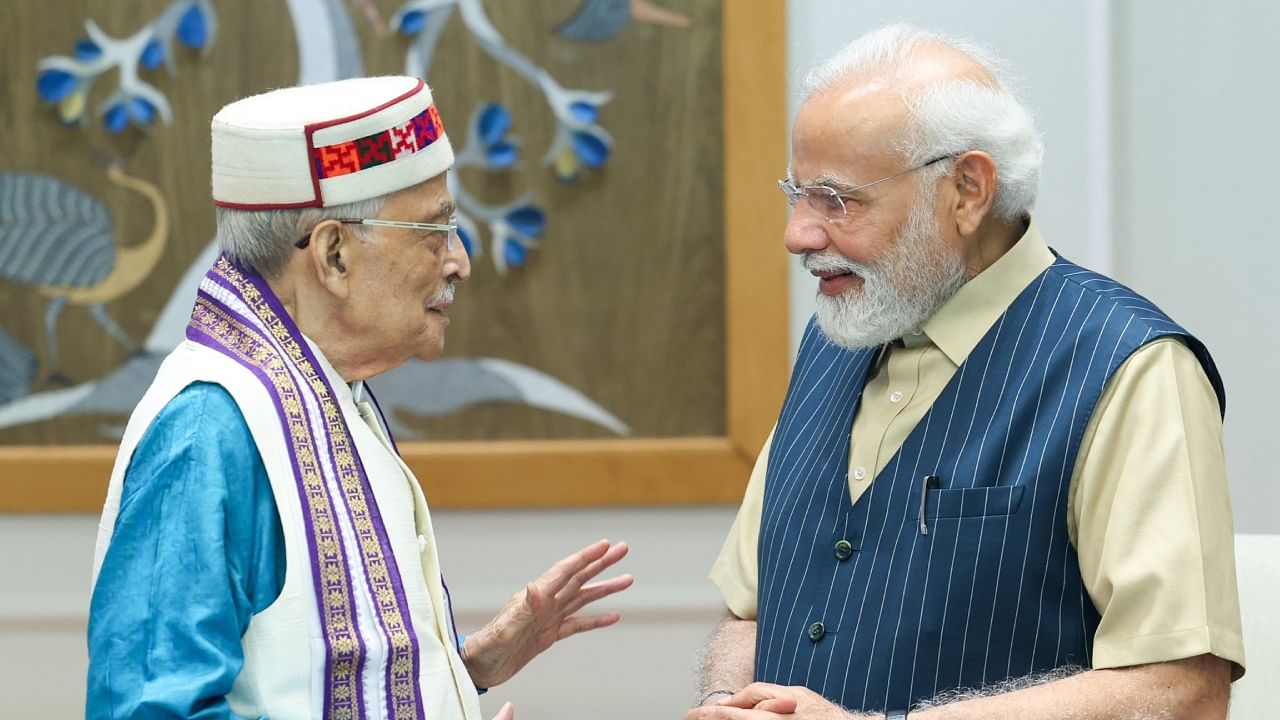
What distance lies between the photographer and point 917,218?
1845 millimetres

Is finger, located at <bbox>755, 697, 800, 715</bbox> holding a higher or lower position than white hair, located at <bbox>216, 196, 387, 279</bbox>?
lower

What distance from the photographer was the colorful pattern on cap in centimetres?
164

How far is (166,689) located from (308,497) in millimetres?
265

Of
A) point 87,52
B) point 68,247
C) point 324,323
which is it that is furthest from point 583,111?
point 324,323

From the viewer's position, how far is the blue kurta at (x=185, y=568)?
1393 mm

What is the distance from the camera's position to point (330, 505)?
1.57 m

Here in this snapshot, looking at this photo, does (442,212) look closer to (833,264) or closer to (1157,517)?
(833,264)

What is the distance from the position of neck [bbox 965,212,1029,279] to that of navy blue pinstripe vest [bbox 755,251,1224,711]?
0.25ft

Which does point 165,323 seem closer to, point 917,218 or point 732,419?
point 732,419

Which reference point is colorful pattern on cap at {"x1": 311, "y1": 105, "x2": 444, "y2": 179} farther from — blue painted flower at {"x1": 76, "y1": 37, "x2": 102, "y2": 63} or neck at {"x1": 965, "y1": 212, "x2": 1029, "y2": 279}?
blue painted flower at {"x1": 76, "y1": 37, "x2": 102, "y2": 63}

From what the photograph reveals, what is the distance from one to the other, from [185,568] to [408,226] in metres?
0.52

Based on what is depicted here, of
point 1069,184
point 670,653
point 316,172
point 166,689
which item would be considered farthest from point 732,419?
point 166,689

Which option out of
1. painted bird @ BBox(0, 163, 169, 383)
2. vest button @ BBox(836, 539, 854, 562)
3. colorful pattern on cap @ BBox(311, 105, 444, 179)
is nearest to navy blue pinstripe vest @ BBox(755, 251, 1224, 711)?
vest button @ BBox(836, 539, 854, 562)

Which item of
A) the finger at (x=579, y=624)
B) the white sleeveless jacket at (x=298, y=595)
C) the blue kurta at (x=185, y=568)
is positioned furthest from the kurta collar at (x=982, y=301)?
the blue kurta at (x=185, y=568)
